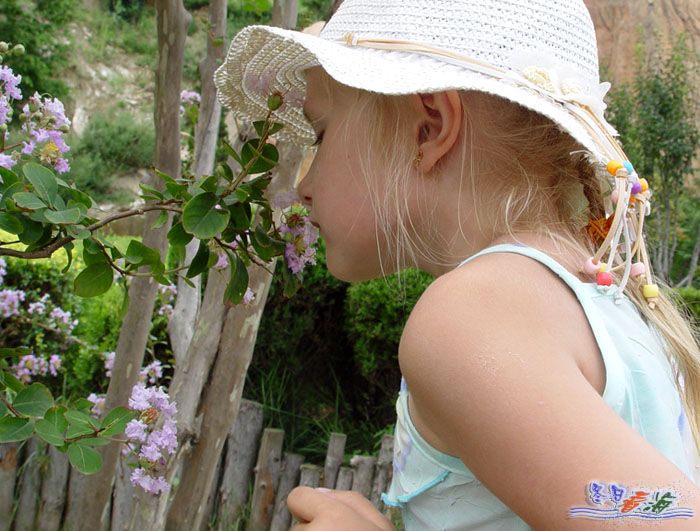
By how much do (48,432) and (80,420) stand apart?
0.08 meters

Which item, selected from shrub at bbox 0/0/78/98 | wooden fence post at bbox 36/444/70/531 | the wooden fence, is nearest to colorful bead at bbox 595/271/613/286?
the wooden fence

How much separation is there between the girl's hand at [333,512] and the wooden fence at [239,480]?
2.02 meters

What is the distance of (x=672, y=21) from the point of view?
41.8ft

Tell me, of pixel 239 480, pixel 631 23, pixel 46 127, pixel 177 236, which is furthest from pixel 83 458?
pixel 631 23

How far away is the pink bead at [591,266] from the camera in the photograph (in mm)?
922

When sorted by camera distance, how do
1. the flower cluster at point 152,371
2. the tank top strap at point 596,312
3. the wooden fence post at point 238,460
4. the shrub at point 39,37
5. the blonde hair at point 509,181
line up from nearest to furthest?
the tank top strap at point 596,312 < the blonde hair at point 509,181 < the flower cluster at point 152,371 < the wooden fence post at point 238,460 < the shrub at point 39,37

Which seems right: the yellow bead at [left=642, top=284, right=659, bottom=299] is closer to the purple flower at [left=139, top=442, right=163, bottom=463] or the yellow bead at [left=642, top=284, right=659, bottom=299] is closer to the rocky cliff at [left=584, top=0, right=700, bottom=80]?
the purple flower at [left=139, top=442, right=163, bottom=463]

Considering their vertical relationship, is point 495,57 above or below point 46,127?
above

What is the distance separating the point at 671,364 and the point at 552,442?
0.43 metres

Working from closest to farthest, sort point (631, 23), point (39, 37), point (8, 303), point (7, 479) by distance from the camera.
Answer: point (7, 479)
point (8, 303)
point (39, 37)
point (631, 23)

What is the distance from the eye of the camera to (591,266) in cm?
92

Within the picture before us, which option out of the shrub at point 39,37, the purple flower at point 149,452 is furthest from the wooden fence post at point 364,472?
the shrub at point 39,37

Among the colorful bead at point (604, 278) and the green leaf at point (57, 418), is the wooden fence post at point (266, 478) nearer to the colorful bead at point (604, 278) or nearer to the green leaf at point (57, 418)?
the green leaf at point (57, 418)

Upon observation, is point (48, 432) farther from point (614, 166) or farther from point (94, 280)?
point (614, 166)
